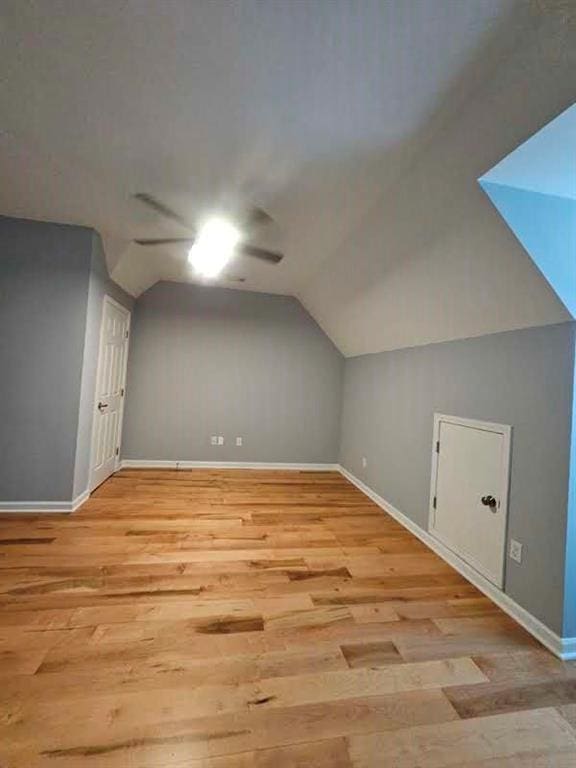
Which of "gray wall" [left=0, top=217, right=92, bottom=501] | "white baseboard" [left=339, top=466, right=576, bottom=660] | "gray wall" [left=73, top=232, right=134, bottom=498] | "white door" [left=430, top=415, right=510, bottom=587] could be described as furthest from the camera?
"gray wall" [left=73, top=232, right=134, bottom=498]

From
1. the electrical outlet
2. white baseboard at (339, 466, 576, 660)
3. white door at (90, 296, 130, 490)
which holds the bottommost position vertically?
white baseboard at (339, 466, 576, 660)

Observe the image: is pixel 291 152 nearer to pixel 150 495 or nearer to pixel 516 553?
pixel 516 553

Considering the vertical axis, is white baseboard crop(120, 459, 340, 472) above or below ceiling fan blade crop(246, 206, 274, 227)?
below

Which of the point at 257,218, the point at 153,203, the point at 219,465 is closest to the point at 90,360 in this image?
the point at 153,203

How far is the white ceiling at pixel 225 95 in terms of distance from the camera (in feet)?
3.89

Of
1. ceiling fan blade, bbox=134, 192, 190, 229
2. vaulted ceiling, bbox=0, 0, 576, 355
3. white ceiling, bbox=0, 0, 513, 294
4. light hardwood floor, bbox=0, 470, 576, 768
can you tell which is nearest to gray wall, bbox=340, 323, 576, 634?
vaulted ceiling, bbox=0, 0, 576, 355

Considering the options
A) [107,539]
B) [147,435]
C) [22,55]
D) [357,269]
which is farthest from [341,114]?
[147,435]

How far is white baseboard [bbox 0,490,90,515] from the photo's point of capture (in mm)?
2965

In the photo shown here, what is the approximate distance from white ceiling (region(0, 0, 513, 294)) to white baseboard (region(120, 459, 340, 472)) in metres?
3.17

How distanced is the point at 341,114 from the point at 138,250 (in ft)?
8.11

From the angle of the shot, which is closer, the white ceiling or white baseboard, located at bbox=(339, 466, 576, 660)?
the white ceiling

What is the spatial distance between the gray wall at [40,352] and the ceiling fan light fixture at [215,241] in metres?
1.17

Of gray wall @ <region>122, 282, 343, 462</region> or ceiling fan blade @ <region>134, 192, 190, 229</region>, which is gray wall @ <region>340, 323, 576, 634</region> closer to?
gray wall @ <region>122, 282, 343, 462</region>

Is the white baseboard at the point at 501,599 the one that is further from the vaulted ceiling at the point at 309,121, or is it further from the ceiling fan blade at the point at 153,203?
the ceiling fan blade at the point at 153,203
